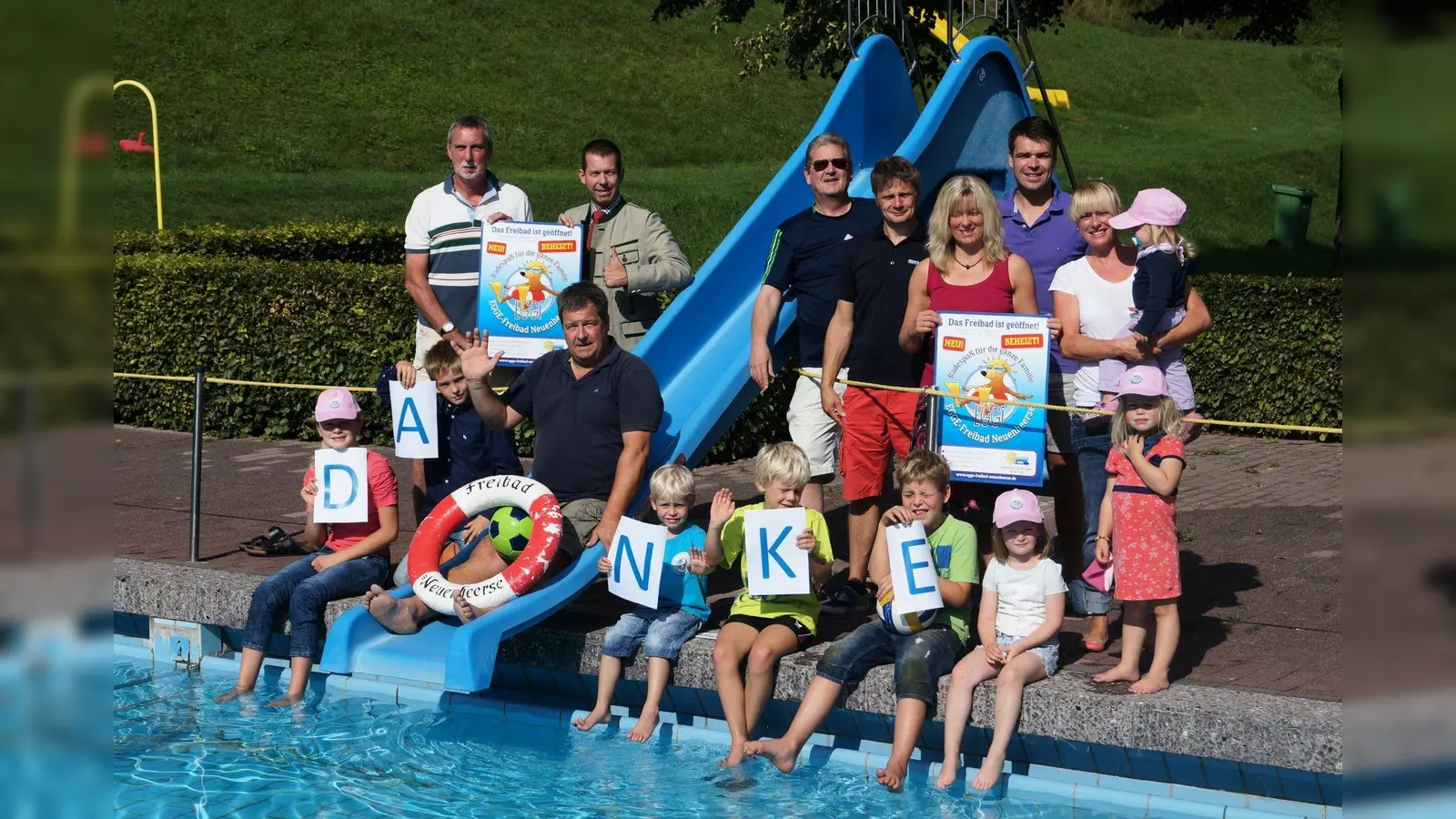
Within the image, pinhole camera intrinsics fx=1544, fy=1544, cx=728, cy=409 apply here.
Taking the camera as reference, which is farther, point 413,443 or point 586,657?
point 413,443

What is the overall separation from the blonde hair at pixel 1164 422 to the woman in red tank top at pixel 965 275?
85cm

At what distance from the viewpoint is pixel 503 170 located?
31812mm

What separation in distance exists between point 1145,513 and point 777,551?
54.1 inches

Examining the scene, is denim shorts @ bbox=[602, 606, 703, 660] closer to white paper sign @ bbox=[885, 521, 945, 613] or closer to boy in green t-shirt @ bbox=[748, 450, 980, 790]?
boy in green t-shirt @ bbox=[748, 450, 980, 790]

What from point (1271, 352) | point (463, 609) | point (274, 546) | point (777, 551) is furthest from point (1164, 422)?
point (1271, 352)

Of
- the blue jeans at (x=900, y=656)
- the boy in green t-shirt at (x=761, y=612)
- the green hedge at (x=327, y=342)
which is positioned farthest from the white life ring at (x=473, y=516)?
the green hedge at (x=327, y=342)

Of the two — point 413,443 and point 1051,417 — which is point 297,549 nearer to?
point 413,443

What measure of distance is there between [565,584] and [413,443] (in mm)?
1178

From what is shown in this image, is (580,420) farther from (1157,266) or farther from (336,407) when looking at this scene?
(1157,266)

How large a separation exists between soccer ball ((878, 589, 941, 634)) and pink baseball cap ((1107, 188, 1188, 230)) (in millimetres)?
1622

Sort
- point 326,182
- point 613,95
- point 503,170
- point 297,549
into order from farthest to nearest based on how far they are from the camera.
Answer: point 613,95
point 503,170
point 326,182
point 297,549
